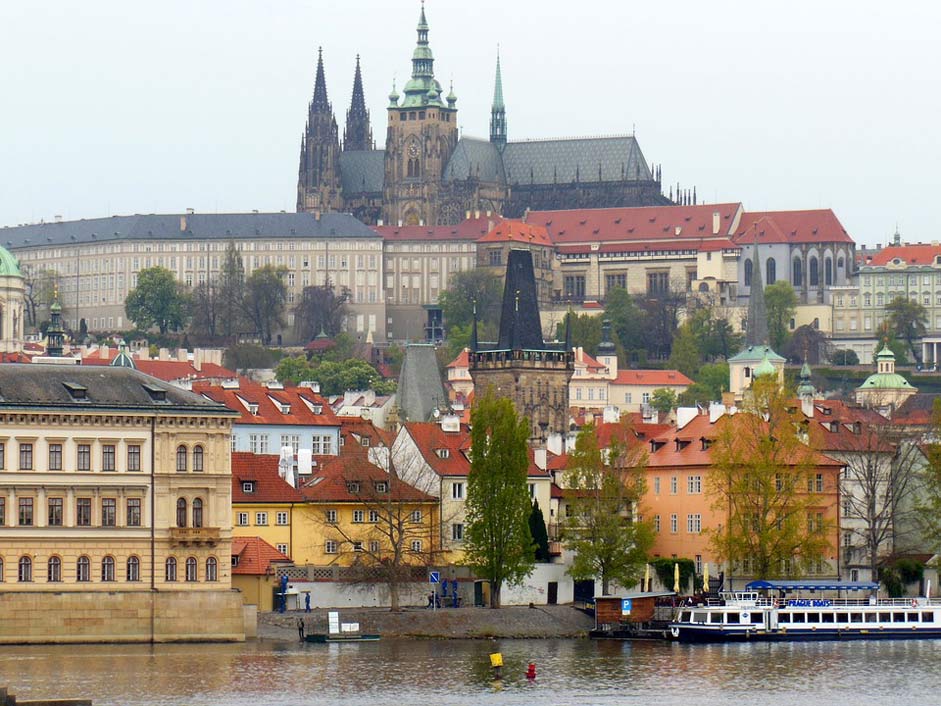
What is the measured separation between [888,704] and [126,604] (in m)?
22.9

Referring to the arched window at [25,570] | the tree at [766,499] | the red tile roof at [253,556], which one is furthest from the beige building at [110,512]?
the tree at [766,499]

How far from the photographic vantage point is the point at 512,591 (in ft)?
330

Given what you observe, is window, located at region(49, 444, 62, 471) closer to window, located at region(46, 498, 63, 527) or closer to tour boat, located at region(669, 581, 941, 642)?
window, located at region(46, 498, 63, 527)

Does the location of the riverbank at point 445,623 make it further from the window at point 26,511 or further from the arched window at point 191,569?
the window at point 26,511

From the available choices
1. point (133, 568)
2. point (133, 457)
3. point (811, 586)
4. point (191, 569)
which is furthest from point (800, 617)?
point (133, 457)

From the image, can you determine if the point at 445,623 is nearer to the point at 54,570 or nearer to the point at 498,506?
the point at 498,506

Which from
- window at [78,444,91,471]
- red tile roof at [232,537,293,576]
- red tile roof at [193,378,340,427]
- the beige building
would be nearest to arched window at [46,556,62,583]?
the beige building

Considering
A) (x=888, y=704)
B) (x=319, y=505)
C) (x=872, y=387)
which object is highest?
(x=872, y=387)

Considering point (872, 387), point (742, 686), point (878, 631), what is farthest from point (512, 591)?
point (872, 387)

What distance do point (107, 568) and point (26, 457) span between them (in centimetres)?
382

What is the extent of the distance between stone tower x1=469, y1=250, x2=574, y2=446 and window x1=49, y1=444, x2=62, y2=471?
61482mm

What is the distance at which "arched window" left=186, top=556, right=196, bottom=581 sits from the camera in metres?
87.9

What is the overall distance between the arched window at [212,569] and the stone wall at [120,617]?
0.55 metres

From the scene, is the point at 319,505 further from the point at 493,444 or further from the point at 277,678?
the point at 277,678
